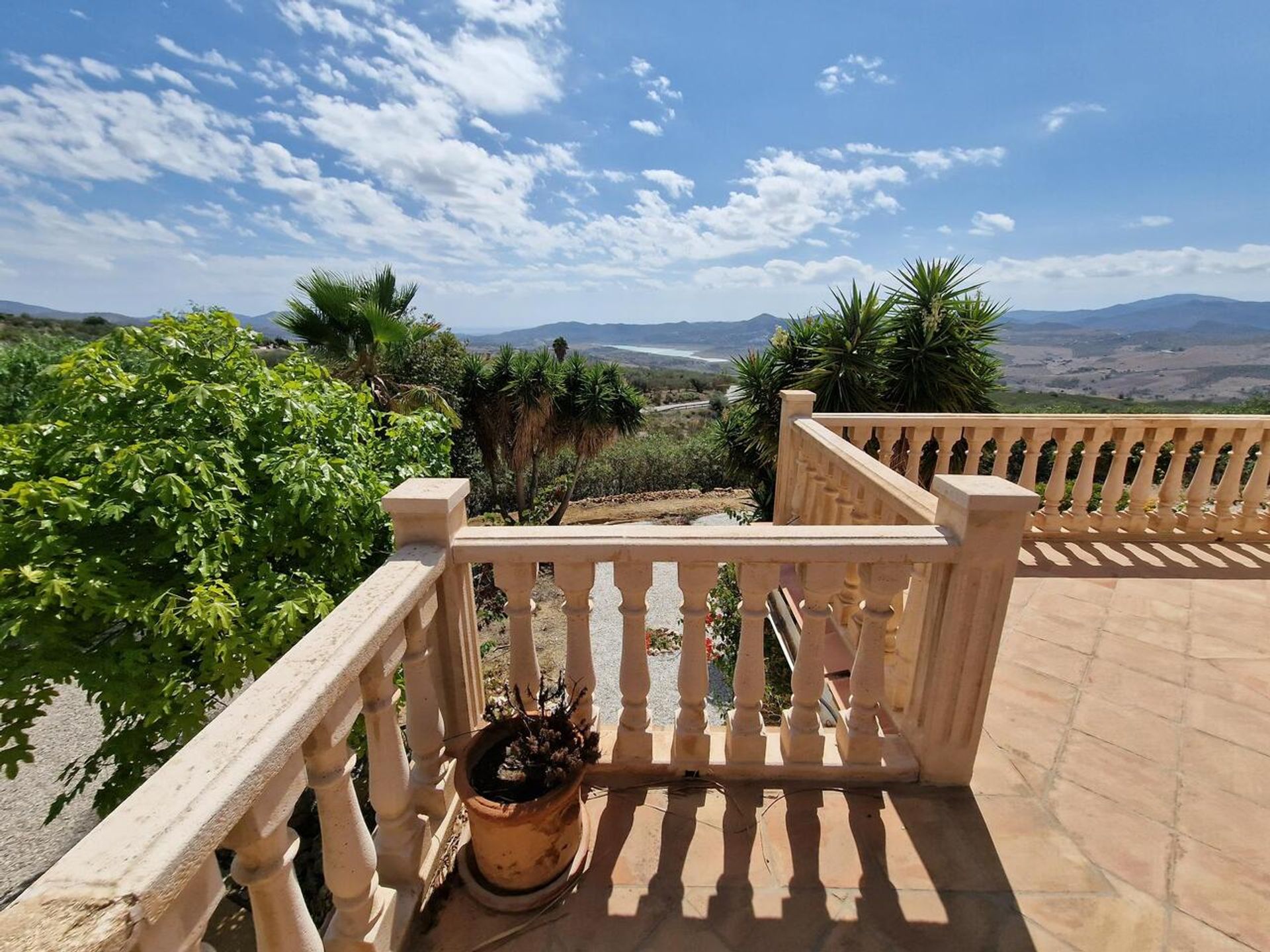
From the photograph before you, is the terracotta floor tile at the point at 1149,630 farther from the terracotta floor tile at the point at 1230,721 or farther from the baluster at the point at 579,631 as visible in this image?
the baluster at the point at 579,631

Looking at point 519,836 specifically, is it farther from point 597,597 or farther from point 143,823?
point 597,597

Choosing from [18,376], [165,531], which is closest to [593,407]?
[18,376]

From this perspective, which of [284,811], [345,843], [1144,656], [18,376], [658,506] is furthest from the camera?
[658,506]

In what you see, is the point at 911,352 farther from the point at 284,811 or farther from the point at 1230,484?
the point at 284,811

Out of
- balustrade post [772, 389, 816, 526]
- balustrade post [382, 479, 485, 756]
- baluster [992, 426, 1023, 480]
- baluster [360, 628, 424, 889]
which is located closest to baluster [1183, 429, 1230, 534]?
baluster [992, 426, 1023, 480]

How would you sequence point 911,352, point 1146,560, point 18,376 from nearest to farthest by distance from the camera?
point 1146,560 < point 911,352 < point 18,376

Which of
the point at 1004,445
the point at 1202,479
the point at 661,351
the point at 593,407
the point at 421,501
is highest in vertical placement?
the point at 421,501

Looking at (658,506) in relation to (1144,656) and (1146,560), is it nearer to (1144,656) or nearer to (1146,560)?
(1146,560)

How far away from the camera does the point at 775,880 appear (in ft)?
5.92

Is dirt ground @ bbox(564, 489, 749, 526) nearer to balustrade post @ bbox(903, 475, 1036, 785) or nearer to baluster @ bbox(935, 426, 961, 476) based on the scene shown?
baluster @ bbox(935, 426, 961, 476)

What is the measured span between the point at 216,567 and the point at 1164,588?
5503 mm

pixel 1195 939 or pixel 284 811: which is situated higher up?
pixel 284 811

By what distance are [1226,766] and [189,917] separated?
3.38 metres

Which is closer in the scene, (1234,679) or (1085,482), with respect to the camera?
(1234,679)
